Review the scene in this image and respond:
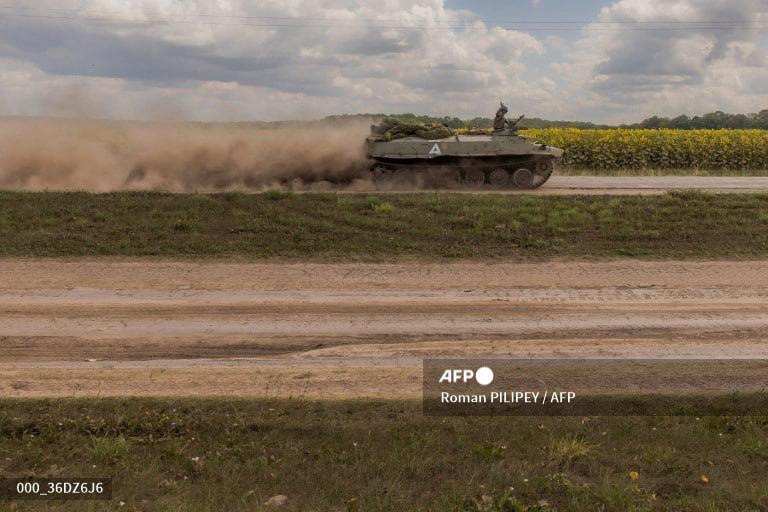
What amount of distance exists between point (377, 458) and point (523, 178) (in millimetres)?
17761

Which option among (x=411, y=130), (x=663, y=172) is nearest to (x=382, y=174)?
(x=411, y=130)

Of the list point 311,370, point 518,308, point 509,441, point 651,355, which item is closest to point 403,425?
point 509,441

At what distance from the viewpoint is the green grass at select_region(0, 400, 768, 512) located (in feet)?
15.7

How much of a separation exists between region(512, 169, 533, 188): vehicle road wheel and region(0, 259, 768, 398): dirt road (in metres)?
8.64

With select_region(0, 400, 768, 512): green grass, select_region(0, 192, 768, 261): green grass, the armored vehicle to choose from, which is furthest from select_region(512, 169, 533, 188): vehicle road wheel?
select_region(0, 400, 768, 512): green grass

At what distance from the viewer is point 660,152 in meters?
33.8

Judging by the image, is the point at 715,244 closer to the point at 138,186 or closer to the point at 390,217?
the point at 390,217

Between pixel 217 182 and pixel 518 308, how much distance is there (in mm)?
12863

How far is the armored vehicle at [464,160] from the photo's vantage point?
22.2m

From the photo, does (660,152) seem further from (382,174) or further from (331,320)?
(331,320)

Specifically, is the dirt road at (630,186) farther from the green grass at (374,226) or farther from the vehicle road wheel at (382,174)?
the green grass at (374,226)

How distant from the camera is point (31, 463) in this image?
5.28 metres

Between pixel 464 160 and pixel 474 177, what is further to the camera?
pixel 474 177

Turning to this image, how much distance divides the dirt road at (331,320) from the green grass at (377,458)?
51.7 inches
